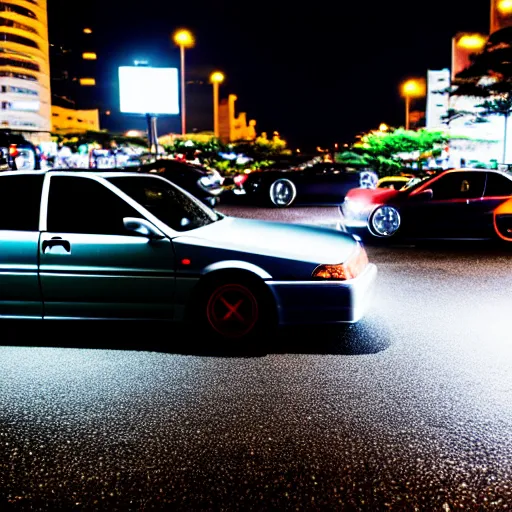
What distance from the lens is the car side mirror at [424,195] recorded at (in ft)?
41.9

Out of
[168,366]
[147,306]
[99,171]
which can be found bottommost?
[168,366]

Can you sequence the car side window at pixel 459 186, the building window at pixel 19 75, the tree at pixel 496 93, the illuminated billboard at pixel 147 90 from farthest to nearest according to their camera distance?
1. the building window at pixel 19 75
2. the illuminated billboard at pixel 147 90
3. the tree at pixel 496 93
4. the car side window at pixel 459 186

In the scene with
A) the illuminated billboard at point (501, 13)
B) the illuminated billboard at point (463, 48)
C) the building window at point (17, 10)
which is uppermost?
the building window at point (17, 10)

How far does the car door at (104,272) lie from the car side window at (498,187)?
840cm

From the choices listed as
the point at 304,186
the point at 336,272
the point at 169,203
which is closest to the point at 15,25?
the point at 304,186

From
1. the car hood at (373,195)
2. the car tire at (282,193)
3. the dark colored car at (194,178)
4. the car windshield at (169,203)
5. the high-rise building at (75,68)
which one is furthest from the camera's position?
the high-rise building at (75,68)

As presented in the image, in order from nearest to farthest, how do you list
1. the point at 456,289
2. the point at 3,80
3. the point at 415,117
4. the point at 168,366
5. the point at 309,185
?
the point at 168,366 → the point at 456,289 → the point at 309,185 → the point at 415,117 → the point at 3,80

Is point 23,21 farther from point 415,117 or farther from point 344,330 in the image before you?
point 344,330

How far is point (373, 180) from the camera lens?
22031 millimetres

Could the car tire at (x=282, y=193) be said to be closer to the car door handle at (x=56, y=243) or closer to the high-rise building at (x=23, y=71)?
the car door handle at (x=56, y=243)

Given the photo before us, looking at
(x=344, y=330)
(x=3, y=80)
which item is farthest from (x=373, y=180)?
(x=3, y=80)

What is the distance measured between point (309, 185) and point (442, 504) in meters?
18.4

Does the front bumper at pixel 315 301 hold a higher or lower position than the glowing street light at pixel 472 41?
lower

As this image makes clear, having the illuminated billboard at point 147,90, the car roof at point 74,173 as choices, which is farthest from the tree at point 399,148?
the car roof at point 74,173
